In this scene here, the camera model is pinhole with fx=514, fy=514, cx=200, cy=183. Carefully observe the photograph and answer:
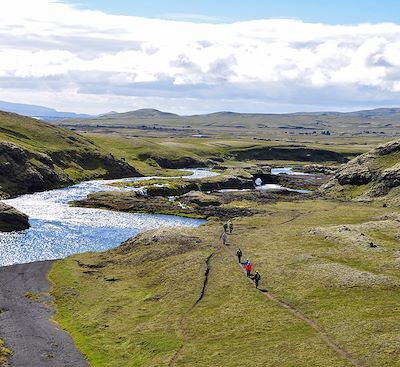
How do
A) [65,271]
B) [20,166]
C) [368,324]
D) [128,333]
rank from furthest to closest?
1. [20,166]
2. [65,271]
3. [128,333]
4. [368,324]

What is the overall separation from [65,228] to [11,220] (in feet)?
44.0

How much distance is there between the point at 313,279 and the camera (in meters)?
76.1

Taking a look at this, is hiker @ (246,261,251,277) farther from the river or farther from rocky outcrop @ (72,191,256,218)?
rocky outcrop @ (72,191,256,218)

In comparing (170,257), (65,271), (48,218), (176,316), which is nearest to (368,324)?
(176,316)

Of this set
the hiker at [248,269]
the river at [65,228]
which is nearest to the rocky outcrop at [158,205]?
the river at [65,228]

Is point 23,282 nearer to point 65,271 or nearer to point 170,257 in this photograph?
point 65,271

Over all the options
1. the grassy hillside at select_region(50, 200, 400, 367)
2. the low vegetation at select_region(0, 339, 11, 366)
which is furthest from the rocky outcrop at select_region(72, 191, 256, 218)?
the low vegetation at select_region(0, 339, 11, 366)

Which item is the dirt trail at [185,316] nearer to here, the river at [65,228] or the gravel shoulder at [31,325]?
the gravel shoulder at [31,325]

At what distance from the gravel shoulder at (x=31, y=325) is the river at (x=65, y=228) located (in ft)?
33.8

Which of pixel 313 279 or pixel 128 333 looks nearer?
pixel 128 333

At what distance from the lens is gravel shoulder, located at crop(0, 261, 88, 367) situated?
6022 cm

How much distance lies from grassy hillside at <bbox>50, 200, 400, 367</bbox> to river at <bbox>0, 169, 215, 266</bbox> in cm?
972

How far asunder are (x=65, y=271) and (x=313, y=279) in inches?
1779

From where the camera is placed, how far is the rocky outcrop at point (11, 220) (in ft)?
391
